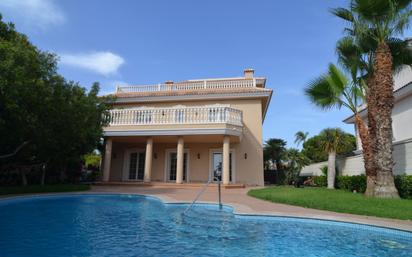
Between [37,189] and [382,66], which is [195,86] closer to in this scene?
[37,189]

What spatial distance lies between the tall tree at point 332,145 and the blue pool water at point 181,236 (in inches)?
441

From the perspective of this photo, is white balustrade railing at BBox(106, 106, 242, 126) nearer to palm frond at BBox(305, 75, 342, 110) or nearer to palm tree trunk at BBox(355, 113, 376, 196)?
palm frond at BBox(305, 75, 342, 110)

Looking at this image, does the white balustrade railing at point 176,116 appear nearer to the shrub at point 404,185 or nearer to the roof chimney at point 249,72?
the roof chimney at point 249,72

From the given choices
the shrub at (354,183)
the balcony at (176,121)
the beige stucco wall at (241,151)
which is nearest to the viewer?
the shrub at (354,183)

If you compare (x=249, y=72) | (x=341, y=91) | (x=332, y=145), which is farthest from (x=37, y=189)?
(x=249, y=72)

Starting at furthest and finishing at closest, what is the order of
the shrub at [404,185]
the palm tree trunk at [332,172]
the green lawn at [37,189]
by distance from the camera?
1. the palm tree trunk at [332,172]
2. the green lawn at [37,189]
3. the shrub at [404,185]

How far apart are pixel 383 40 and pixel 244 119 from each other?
405 inches

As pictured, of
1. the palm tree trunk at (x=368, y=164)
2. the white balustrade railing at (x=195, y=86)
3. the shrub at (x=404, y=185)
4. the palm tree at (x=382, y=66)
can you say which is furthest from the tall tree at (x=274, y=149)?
the palm tree at (x=382, y=66)

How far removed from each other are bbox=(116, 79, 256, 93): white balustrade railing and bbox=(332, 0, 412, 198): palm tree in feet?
33.2

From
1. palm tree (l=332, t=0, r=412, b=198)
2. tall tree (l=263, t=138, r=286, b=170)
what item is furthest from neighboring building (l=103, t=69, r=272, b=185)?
palm tree (l=332, t=0, r=412, b=198)

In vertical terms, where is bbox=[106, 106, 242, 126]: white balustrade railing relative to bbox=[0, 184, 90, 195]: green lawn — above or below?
above

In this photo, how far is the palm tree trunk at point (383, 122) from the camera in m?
10.8

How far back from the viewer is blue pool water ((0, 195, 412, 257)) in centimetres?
533

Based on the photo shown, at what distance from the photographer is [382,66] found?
11.2 m
